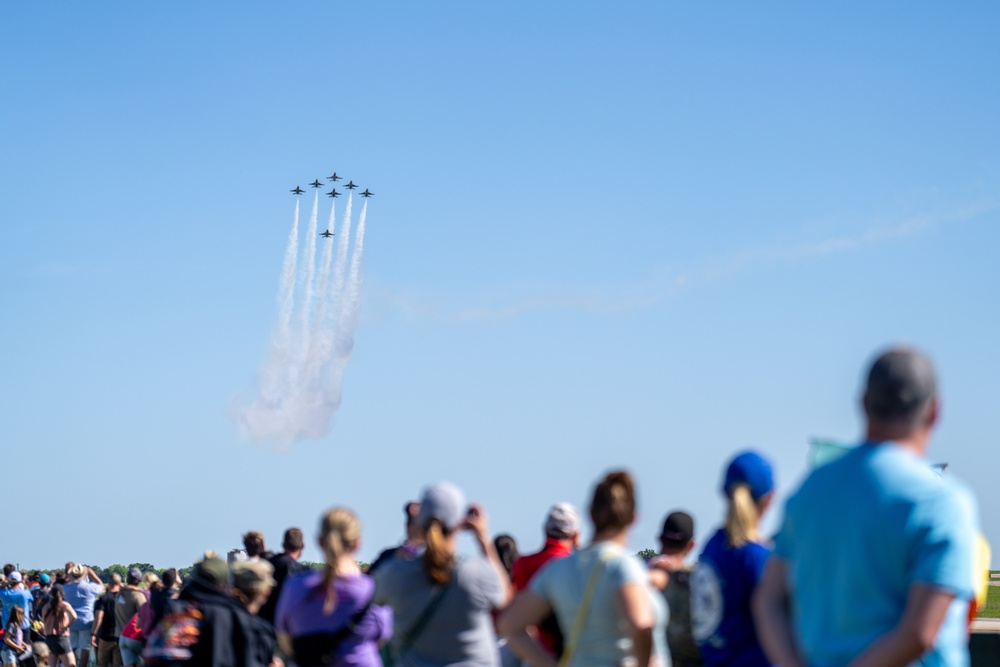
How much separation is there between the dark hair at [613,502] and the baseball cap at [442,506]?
86 centimetres

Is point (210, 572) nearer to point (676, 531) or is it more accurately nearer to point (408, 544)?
point (408, 544)

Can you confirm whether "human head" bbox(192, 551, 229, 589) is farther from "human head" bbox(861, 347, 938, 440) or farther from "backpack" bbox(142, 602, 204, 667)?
"human head" bbox(861, 347, 938, 440)

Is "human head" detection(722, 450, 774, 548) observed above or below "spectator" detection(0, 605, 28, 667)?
above

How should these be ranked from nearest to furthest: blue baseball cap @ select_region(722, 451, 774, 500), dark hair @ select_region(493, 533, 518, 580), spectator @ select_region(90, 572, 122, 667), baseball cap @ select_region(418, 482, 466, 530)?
blue baseball cap @ select_region(722, 451, 774, 500)
baseball cap @ select_region(418, 482, 466, 530)
dark hair @ select_region(493, 533, 518, 580)
spectator @ select_region(90, 572, 122, 667)

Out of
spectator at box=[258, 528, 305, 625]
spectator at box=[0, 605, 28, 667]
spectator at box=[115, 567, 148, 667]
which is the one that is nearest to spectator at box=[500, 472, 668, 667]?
spectator at box=[258, 528, 305, 625]

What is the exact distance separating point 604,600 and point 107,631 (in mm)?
15752

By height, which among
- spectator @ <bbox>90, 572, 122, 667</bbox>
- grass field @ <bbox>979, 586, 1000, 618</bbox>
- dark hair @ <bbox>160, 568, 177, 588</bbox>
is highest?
dark hair @ <bbox>160, 568, 177, 588</bbox>

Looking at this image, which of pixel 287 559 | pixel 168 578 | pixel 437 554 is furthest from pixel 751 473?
pixel 168 578

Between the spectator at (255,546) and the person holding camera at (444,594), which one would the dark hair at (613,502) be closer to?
the person holding camera at (444,594)

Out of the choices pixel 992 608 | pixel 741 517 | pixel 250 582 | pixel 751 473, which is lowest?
pixel 992 608

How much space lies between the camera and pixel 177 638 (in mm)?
6902

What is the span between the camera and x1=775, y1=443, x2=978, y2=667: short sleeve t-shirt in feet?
9.91

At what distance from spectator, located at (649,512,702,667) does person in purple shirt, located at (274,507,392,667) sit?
4.62ft

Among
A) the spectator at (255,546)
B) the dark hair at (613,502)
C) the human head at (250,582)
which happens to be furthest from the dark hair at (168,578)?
the dark hair at (613,502)
